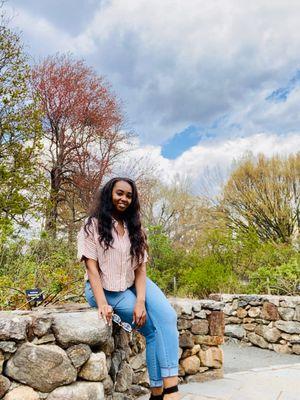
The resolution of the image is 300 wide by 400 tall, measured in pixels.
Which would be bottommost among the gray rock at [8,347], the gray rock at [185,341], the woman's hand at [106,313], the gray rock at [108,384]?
the gray rock at [108,384]

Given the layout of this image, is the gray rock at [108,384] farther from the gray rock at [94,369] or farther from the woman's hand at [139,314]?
the woman's hand at [139,314]

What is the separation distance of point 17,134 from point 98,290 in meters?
7.67

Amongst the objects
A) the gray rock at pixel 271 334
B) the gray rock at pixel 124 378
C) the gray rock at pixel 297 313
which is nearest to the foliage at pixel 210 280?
the gray rock at pixel 271 334

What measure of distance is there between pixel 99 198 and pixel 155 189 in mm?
13224

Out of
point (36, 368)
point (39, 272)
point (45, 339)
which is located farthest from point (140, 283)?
point (39, 272)

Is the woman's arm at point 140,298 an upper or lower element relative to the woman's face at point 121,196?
lower

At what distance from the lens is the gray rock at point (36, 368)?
1.95 metres

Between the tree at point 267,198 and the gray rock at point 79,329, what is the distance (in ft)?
40.6

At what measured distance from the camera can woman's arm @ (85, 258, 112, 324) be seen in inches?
88.5

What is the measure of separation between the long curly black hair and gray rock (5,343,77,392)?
0.72 meters

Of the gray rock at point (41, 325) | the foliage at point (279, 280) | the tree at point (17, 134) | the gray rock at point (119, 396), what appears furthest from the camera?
the tree at point (17, 134)

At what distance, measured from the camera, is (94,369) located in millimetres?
2094

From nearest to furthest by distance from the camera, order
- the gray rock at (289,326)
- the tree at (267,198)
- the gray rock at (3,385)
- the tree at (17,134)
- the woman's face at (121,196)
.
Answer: the gray rock at (3,385) → the woman's face at (121,196) → the gray rock at (289,326) → the tree at (17,134) → the tree at (267,198)

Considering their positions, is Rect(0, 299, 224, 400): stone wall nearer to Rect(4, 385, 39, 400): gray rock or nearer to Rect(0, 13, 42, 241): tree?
Rect(4, 385, 39, 400): gray rock
